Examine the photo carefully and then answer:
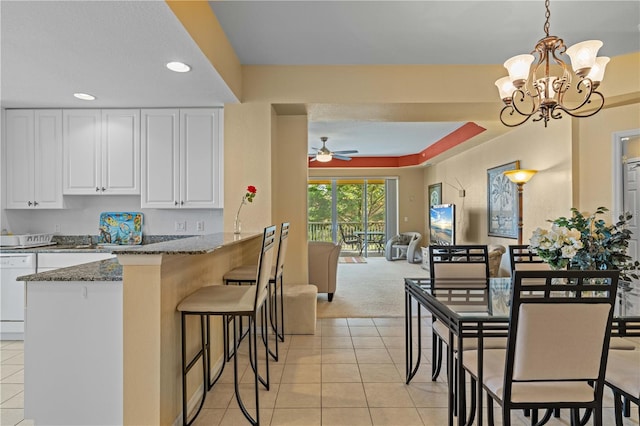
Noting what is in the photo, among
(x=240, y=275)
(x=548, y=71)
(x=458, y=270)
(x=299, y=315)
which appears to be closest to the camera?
(x=548, y=71)

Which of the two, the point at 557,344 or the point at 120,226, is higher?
the point at 120,226

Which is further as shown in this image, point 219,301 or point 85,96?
point 85,96

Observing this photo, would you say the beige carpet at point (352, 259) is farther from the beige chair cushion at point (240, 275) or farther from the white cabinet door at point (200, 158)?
the beige chair cushion at point (240, 275)

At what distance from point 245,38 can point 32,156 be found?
268 centimetres

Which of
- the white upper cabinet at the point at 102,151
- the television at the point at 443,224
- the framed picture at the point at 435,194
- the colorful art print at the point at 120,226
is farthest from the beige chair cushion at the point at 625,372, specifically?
the framed picture at the point at 435,194

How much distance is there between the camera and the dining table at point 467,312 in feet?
5.52

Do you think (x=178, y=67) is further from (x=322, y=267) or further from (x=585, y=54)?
(x=322, y=267)

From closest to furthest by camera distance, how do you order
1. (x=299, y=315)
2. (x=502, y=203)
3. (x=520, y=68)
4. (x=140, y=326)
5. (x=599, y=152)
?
1. (x=140, y=326)
2. (x=520, y=68)
3. (x=299, y=315)
4. (x=599, y=152)
5. (x=502, y=203)

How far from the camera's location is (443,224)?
744 cm

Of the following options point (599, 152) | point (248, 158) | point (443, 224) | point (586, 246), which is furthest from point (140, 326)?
point (443, 224)

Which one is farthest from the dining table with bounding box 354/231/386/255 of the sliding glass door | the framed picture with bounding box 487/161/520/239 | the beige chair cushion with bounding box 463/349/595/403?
the beige chair cushion with bounding box 463/349/595/403

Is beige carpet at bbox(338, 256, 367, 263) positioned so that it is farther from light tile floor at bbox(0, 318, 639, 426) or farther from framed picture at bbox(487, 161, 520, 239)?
light tile floor at bbox(0, 318, 639, 426)

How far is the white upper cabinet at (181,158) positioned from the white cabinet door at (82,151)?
526 millimetres

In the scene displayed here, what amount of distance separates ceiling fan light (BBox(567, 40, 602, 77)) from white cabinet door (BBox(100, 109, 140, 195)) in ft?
12.6
